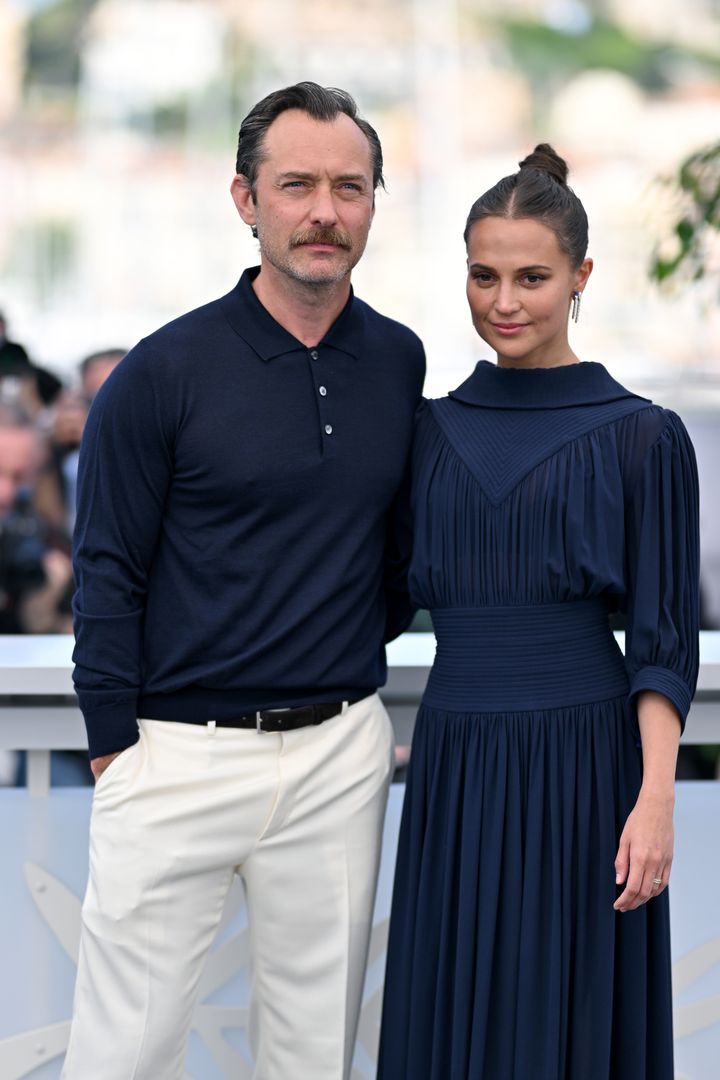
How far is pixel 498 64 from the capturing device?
7.64 m

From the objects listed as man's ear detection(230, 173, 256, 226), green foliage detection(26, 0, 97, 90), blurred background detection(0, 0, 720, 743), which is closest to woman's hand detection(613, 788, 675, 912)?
man's ear detection(230, 173, 256, 226)

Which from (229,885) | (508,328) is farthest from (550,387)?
(229,885)

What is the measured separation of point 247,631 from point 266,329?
1.14ft

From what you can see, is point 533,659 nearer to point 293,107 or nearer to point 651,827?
point 651,827

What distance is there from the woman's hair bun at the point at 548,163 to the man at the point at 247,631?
182mm

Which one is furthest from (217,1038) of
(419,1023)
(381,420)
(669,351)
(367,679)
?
(669,351)

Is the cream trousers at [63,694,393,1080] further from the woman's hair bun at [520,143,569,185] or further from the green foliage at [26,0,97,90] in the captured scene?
the green foliage at [26,0,97,90]

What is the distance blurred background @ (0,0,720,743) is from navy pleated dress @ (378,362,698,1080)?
5.54 metres

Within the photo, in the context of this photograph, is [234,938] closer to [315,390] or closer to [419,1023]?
[419,1023]

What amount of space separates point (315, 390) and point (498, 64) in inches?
255

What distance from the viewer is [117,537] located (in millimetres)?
1616

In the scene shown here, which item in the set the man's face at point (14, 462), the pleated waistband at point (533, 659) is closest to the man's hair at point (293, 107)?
the pleated waistband at point (533, 659)

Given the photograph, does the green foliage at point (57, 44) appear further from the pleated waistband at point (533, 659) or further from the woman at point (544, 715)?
the pleated waistband at point (533, 659)

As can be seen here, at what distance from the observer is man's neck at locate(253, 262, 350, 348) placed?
165cm
